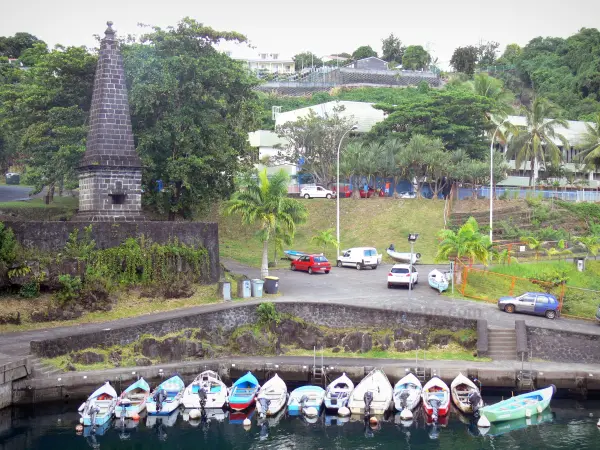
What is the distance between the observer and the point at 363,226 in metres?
62.4

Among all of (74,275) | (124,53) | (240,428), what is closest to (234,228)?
(124,53)

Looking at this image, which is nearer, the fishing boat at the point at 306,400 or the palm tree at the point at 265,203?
the fishing boat at the point at 306,400

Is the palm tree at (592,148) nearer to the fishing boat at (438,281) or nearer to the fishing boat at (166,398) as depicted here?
the fishing boat at (438,281)

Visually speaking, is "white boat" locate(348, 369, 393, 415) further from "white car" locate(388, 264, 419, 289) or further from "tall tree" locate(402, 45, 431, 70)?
"tall tree" locate(402, 45, 431, 70)

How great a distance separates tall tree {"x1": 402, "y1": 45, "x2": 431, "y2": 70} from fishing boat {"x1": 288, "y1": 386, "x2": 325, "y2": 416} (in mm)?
119981

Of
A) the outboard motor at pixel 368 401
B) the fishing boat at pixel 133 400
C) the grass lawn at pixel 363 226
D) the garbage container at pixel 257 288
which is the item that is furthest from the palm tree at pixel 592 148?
the fishing boat at pixel 133 400

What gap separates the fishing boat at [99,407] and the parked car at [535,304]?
19.4m

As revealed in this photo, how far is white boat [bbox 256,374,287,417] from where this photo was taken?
95.3ft

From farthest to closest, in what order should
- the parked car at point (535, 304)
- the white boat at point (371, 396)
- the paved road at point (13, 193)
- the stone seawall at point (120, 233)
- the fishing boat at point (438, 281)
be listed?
the paved road at point (13, 193) < the fishing boat at point (438, 281) < the parked car at point (535, 304) < the stone seawall at point (120, 233) < the white boat at point (371, 396)

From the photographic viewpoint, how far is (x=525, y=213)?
59.9 meters

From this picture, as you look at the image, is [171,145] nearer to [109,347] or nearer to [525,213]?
[109,347]

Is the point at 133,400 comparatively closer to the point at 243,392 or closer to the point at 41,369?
the point at 41,369

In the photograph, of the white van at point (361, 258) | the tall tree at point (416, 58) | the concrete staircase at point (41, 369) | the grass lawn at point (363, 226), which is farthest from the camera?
the tall tree at point (416, 58)

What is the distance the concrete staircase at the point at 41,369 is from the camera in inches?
1158
